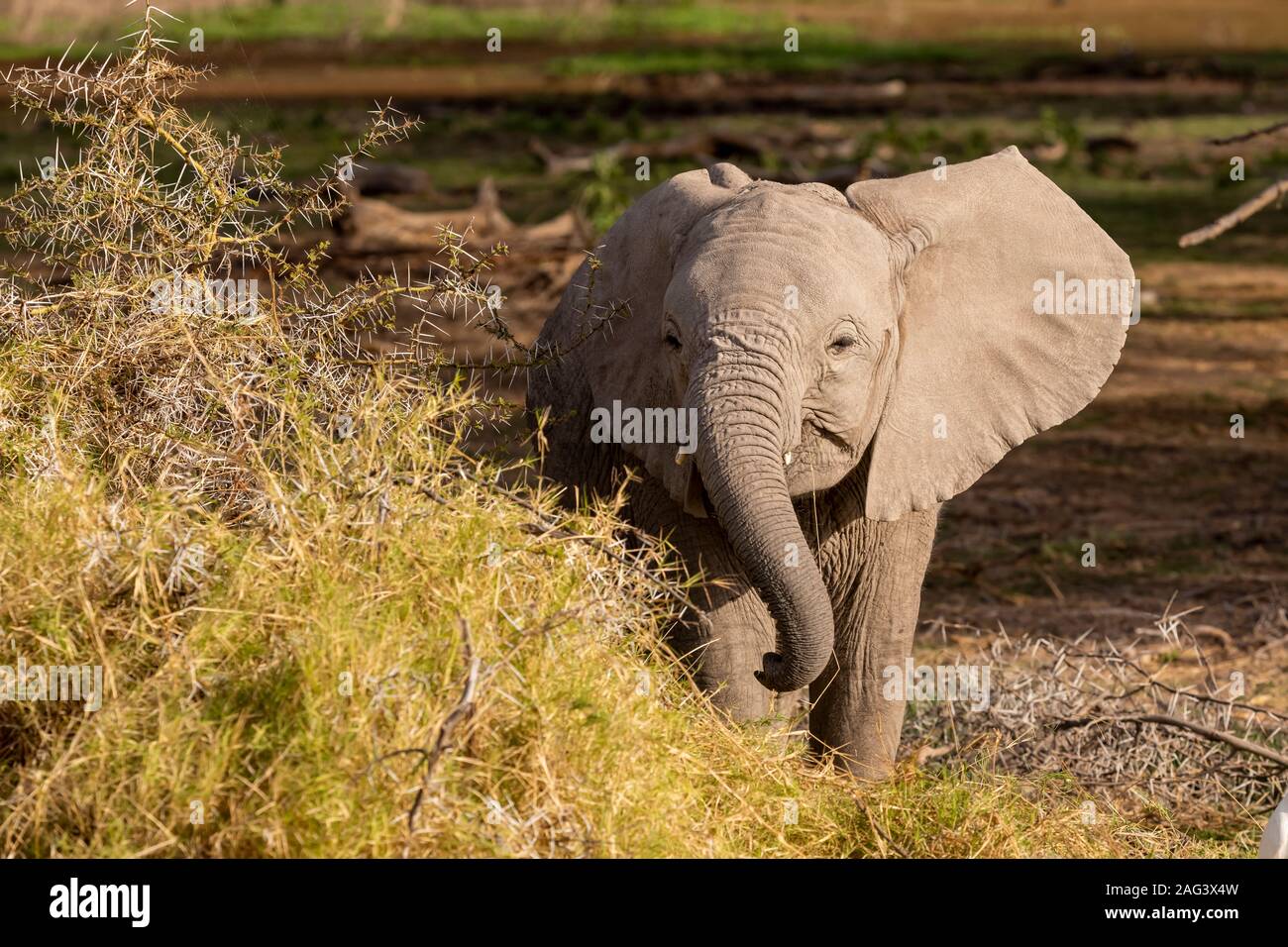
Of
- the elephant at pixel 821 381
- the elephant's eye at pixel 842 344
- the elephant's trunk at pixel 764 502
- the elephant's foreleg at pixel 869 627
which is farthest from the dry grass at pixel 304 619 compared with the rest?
the elephant's eye at pixel 842 344

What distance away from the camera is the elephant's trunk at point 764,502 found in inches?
190

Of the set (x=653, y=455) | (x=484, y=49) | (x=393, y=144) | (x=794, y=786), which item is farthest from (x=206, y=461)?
(x=484, y=49)

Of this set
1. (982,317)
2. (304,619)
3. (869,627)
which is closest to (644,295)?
(982,317)

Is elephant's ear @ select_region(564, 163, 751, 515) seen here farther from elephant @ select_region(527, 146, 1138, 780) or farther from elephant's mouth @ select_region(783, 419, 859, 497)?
elephant's mouth @ select_region(783, 419, 859, 497)

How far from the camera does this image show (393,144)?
66.1 feet

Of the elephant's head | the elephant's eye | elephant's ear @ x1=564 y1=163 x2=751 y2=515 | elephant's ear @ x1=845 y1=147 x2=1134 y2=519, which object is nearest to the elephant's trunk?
the elephant's head

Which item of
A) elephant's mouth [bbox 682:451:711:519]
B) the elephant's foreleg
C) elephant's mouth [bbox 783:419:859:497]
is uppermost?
elephant's mouth [bbox 783:419:859:497]

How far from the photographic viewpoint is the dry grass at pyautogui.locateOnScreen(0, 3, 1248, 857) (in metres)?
3.83

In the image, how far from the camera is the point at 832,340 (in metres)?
5.12

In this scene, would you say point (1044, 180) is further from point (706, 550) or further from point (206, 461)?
point (206, 461)

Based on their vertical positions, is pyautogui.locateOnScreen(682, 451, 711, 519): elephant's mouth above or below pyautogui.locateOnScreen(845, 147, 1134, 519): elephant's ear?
below

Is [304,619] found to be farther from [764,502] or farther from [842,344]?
[842,344]

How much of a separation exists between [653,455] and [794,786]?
1196 mm

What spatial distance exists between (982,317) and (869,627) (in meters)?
1.10
